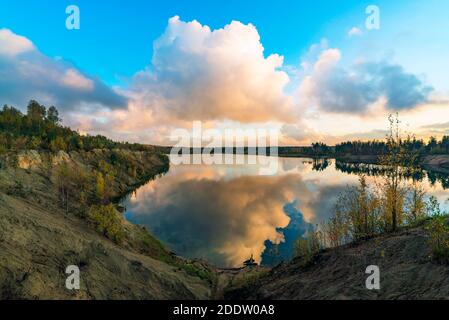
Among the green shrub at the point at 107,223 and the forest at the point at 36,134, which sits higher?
the forest at the point at 36,134

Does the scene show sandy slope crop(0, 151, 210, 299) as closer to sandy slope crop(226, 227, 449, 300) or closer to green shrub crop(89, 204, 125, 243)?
sandy slope crop(226, 227, 449, 300)

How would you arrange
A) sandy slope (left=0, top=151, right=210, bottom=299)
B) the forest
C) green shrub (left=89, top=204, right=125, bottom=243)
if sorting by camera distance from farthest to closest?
the forest
green shrub (left=89, top=204, right=125, bottom=243)
sandy slope (left=0, top=151, right=210, bottom=299)

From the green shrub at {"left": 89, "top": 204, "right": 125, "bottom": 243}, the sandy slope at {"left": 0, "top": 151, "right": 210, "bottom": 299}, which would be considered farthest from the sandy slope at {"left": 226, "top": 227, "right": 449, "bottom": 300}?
the green shrub at {"left": 89, "top": 204, "right": 125, "bottom": 243}

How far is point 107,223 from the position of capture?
35531 mm

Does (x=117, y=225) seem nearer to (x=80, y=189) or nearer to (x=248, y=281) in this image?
(x=248, y=281)

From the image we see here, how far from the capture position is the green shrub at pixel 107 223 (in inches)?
1389

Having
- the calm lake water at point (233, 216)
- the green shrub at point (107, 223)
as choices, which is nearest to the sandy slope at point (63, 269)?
the green shrub at point (107, 223)

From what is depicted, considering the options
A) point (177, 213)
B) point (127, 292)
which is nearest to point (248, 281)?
point (127, 292)

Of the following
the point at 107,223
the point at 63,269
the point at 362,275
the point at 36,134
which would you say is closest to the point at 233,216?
the point at 107,223

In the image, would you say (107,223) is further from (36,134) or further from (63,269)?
(36,134)

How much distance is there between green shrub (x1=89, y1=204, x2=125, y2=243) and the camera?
35.3 m

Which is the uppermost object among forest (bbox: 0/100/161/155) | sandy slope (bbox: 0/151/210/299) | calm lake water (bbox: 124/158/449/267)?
forest (bbox: 0/100/161/155)

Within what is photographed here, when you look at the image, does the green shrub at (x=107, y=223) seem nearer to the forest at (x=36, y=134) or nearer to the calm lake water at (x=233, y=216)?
the calm lake water at (x=233, y=216)

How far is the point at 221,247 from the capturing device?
5081 cm
